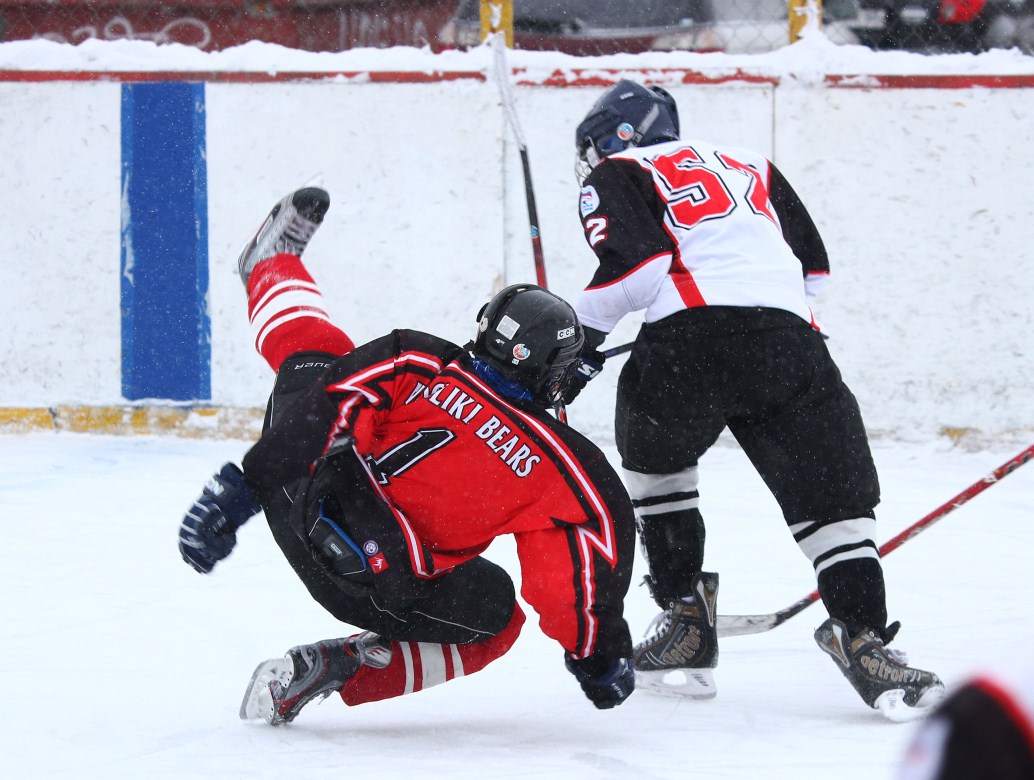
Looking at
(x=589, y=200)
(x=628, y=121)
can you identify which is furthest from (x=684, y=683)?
(x=628, y=121)

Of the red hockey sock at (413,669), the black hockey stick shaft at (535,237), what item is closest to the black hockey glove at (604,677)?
the red hockey sock at (413,669)

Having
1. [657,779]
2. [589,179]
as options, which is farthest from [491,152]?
[657,779]

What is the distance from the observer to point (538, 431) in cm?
196

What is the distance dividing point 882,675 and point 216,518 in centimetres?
115

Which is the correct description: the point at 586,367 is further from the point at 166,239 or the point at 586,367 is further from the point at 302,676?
the point at 166,239

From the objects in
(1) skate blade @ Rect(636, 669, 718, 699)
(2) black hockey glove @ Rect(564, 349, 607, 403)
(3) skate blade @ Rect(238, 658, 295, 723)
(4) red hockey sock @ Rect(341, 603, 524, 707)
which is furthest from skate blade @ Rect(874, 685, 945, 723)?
(3) skate blade @ Rect(238, 658, 295, 723)

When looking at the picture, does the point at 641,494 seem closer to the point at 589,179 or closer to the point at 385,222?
the point at 589,179

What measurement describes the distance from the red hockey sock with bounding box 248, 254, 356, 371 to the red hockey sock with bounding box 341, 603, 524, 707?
54cm

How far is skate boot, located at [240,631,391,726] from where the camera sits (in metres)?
2.09

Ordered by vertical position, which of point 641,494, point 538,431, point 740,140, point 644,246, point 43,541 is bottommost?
point 43,541

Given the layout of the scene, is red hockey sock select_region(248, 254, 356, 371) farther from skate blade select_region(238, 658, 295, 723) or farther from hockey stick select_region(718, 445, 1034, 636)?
hockey stick select_region(718, 445, 1034, 636)

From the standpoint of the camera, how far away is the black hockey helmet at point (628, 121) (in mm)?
2508

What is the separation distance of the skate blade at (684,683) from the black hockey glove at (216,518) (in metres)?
0.92

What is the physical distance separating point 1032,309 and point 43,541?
3523mm
